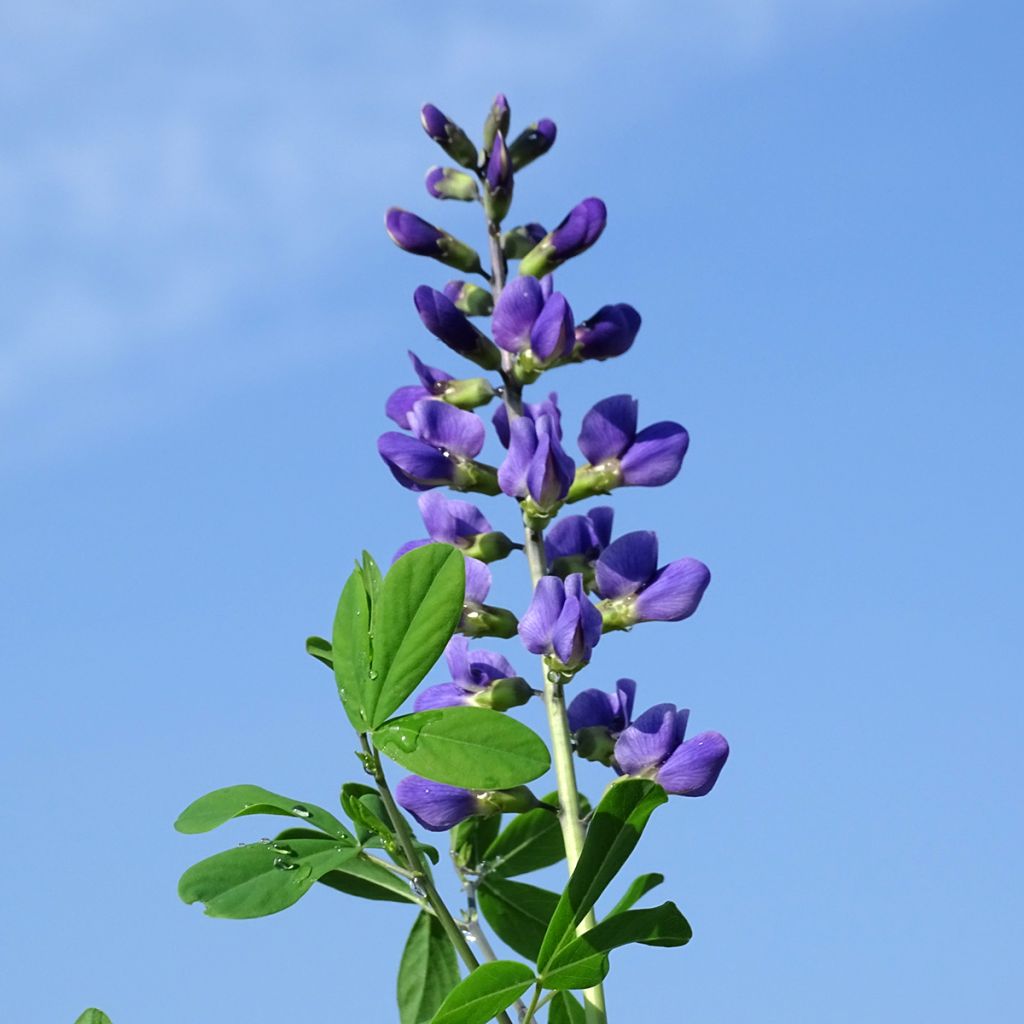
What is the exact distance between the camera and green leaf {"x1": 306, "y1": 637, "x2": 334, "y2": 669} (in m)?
2.64

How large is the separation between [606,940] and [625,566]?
0.77m

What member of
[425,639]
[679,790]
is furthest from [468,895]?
[425,639]

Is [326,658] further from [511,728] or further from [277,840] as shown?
[511,728]

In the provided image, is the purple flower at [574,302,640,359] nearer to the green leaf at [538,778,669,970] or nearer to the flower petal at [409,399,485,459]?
the flower petal at [409,399,485,459]

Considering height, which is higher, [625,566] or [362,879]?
[625,566]

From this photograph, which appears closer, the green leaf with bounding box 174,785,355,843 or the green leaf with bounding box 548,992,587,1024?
the green leaf with bounding box 174,785,355,843

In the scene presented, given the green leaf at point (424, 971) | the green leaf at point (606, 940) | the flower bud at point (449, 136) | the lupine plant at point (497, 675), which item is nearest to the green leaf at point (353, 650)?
the lupine plant at point (497, 675)

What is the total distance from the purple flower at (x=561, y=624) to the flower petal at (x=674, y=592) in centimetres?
22

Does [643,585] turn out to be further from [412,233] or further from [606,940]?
[412,233]

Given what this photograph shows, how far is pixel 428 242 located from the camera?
3062mm

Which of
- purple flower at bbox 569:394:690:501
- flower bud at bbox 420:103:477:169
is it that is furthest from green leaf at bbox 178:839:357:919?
flower bud at bbox 420:103:477:169

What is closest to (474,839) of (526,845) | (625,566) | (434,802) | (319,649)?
(526,845)

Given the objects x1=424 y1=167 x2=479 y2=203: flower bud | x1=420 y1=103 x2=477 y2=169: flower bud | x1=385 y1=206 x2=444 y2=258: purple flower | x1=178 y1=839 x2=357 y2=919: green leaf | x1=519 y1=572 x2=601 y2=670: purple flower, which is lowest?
x1=178 y1=839 x2=357 y2=919: green leaf

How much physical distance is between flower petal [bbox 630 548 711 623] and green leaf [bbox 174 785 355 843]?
2.36ft
